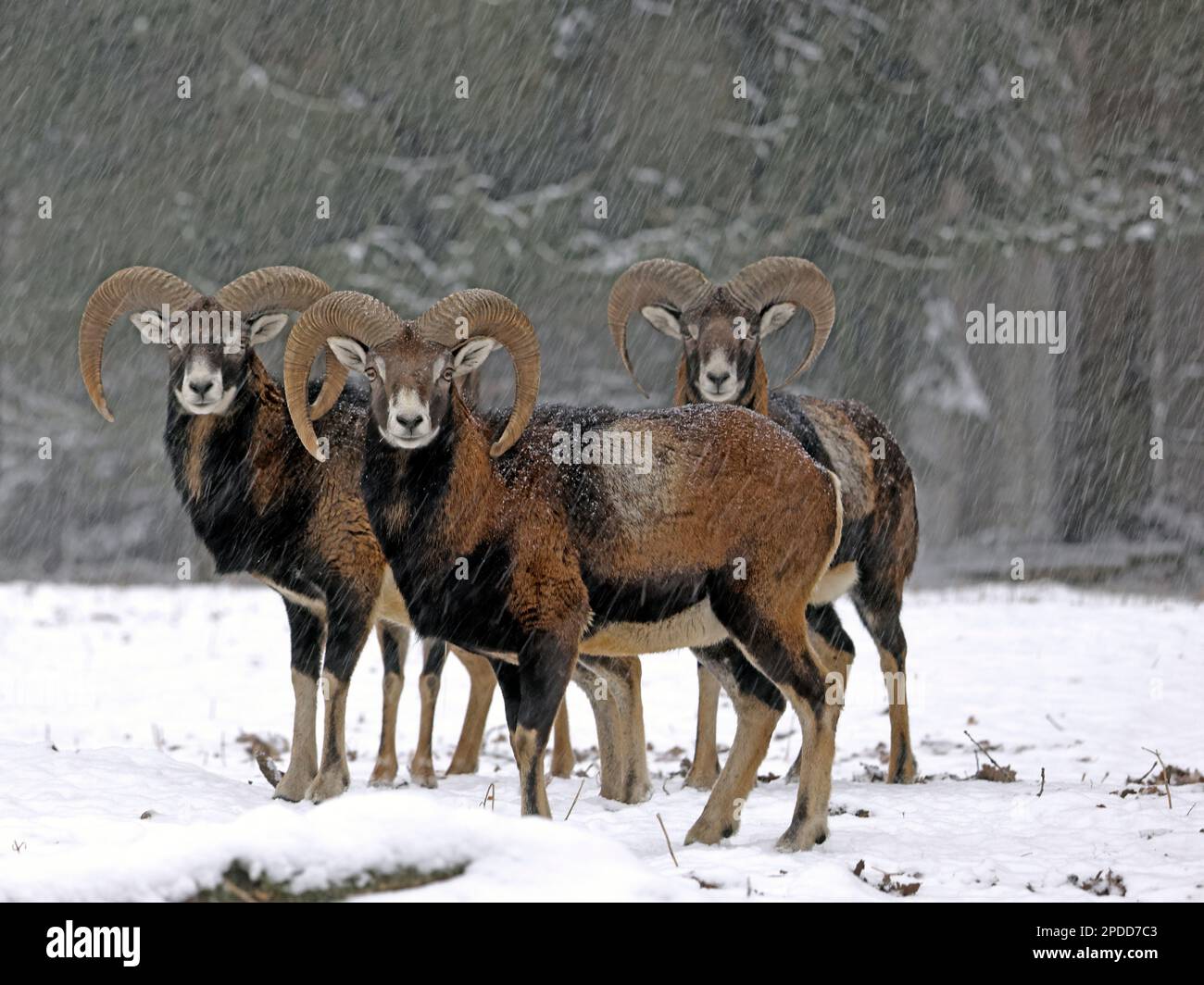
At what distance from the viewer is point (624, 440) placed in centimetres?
711

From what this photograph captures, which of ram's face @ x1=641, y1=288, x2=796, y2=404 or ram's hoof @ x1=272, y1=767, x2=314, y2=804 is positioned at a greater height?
ram's face @ x1=641, y1=288, x2=796, y2=404

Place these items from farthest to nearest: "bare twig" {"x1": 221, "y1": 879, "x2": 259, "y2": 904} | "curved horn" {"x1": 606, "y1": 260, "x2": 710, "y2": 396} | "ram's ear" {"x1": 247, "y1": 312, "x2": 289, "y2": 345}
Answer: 1. "curved horn" {"x1": 606, "y1": 260, "x2": 710, "y2": 396}
2. "ram's ear" {"x1": 247, "y1": 312, "x2": 289, "y2": 345}
3. "bare twig" {"x1": 221, "y1": 879, "x2": 259, "y2": 904}

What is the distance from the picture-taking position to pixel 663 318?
9805mm

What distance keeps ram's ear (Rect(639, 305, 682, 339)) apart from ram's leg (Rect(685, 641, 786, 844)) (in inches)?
123

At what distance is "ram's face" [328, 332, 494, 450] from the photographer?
6.77 m

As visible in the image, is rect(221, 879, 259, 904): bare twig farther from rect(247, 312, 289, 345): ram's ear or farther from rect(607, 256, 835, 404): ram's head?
rect(607, 256, 835, 404): ram's head

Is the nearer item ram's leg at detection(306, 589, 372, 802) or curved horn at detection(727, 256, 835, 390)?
ram's leg at detection(306, 589, 372, 802)

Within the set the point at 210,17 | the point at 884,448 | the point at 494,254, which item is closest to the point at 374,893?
the point at 884,448

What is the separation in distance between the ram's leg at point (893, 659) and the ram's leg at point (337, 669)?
325 centimetres

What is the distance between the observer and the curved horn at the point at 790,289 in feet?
→ 31.1

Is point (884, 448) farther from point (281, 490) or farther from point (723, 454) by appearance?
point (281, 490)

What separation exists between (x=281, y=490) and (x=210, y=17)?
56.3ft
